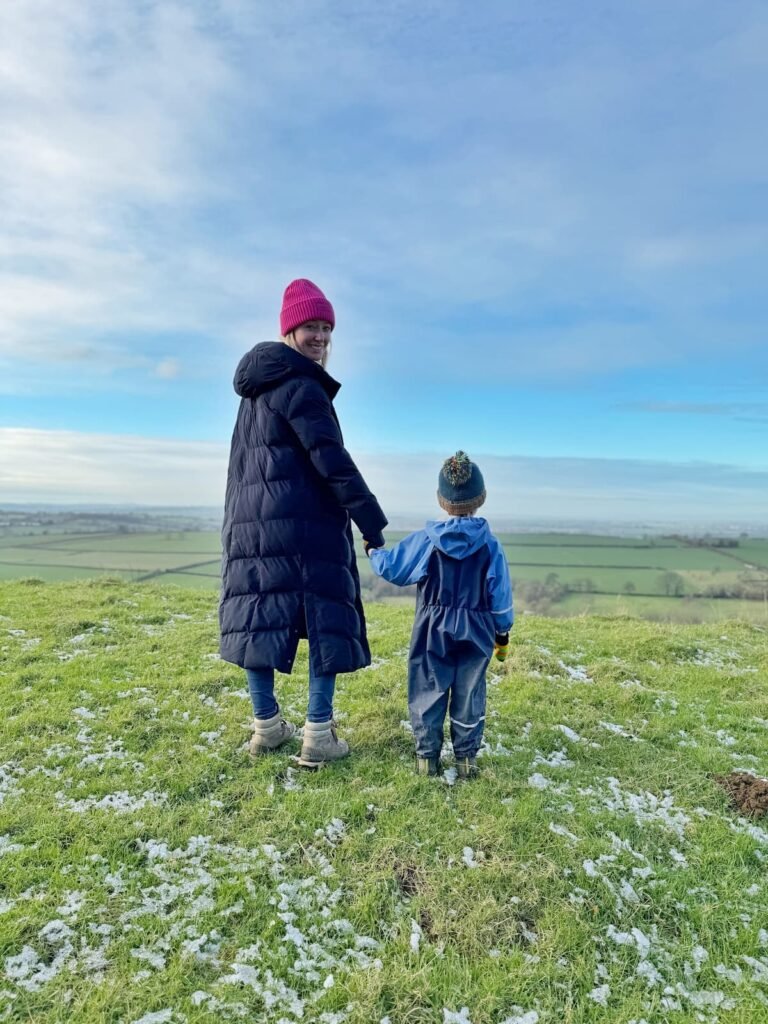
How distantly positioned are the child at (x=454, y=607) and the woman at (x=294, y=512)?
0.39 m

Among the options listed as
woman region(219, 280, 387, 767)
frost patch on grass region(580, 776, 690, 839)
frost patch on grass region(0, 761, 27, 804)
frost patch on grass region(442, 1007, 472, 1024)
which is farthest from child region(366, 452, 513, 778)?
frost patch on grass region(0, 761, 27, 804)

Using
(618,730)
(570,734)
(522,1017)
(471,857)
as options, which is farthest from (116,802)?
(618,730)

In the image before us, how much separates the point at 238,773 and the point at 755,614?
11.1m

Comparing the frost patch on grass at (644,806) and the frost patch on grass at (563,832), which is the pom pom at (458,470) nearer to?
the frost patch on grass at (563,832)

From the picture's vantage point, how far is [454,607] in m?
4.27

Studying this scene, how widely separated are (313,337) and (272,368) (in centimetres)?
40

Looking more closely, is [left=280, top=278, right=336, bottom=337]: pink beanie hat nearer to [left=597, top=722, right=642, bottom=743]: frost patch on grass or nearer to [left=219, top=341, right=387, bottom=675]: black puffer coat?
[left=219, top=341, right=387, bottom=675]: black puffer coat

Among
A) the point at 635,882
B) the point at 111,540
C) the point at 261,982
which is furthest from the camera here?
the point at 111,540

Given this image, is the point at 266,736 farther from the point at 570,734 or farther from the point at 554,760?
the point at 570,734

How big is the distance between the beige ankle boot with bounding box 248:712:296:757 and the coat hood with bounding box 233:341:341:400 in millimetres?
2575

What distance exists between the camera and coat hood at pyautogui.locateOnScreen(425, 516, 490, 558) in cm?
415

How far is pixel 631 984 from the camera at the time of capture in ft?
9.34

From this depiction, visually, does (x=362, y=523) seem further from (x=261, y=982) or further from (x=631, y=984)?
(x=631, y=984)

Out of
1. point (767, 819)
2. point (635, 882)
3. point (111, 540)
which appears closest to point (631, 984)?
point (635, 882)
